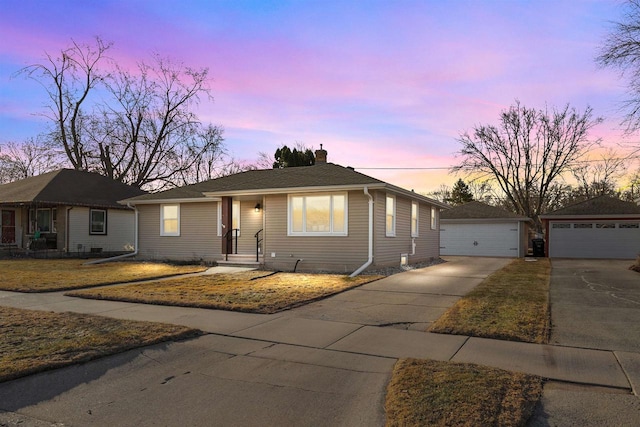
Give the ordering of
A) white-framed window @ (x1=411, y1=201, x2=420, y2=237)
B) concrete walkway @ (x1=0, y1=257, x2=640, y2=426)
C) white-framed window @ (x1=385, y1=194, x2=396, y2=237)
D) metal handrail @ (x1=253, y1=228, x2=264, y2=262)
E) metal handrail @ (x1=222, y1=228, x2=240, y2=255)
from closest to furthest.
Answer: concrete walkway @ (x1=0, y1=257, x2=640, y2=426)
white-framed window @ (x1=385, y1=194, x2=396, y2=237)
metal handrail @ (x1=253, y1=228, x2=264, y2=262)
metal handrail @ (x1=222, y1=228, x2=240, y2=255)
white-framed window @ (x1=411, y1=201, x2=420, y2=237)

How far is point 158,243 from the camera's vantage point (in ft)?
63.4

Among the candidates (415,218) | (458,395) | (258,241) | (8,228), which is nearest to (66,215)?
(8,228)

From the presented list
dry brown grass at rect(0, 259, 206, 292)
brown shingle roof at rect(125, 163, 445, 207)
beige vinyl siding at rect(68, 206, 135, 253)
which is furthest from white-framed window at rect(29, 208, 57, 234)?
brown shingle roof at rect(125, 163, 445, 207)

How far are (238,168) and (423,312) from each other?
146ft

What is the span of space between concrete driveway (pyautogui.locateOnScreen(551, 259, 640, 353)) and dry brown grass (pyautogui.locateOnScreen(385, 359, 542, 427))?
2272mm

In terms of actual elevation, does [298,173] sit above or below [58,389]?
above

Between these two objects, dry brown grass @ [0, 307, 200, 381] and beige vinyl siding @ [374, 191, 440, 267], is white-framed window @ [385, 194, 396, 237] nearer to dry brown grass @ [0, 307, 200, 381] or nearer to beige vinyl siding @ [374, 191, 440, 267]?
beige vinyl siding @ [374, 191, 440, 267]

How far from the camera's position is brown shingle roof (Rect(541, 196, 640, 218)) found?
1035 inches

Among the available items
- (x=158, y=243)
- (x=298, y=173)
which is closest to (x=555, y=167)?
(x=298, y=173)

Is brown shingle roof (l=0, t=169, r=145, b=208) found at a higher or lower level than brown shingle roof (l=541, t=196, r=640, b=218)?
higher

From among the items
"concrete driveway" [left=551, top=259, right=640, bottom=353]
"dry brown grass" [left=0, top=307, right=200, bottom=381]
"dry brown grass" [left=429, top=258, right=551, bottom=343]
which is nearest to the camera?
"dry brown grass" [left=0, top=307, right=200, bottom=381]

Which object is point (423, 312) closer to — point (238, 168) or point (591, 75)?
point (591, 75)

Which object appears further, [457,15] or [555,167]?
[555,167]

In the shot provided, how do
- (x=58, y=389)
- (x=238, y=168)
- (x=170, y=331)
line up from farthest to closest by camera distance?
(x=238, y=168), (x=170, y=331), (x=58, y=389)
